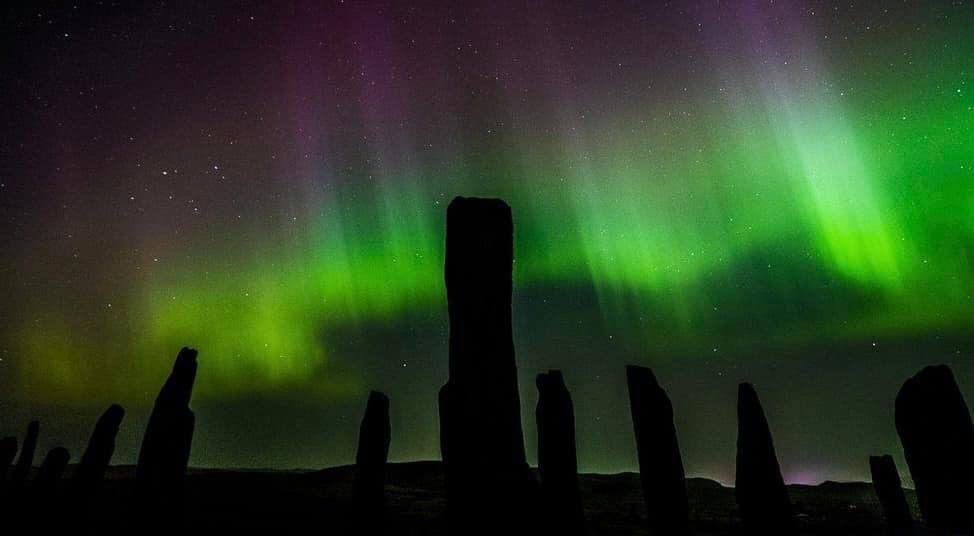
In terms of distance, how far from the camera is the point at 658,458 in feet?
37.0

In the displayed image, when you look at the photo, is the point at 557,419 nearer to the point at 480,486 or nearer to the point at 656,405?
the point at 656,405

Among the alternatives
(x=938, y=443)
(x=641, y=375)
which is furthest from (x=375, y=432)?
(x=938, y=443)

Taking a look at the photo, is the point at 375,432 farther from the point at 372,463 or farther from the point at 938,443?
the point at 938,443

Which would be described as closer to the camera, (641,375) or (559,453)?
(559,453)

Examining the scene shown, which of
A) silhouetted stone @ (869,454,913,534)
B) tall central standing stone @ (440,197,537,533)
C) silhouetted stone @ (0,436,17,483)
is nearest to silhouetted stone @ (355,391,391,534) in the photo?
tall central standing stone @ (440,197,537,533)

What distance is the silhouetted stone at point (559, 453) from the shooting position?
10.8 meters

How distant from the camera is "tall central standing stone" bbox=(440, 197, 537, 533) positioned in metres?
6.49

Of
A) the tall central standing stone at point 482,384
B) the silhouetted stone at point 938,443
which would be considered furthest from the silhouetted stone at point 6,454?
the silhouetted stone at point 938,443

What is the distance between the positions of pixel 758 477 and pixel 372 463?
7.74 metres

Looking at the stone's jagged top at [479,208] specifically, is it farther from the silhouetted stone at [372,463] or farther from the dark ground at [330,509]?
the dark ground at [330,509]

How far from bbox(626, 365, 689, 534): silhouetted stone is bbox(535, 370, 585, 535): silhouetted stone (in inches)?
52.9

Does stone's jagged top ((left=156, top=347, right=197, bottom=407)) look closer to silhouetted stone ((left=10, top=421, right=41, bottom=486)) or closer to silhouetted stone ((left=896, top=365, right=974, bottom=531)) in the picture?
silhouetted stone ((left=10, top=421, right=41, bottom=486))

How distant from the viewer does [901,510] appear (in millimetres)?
14914

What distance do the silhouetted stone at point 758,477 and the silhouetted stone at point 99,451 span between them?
1488cm
